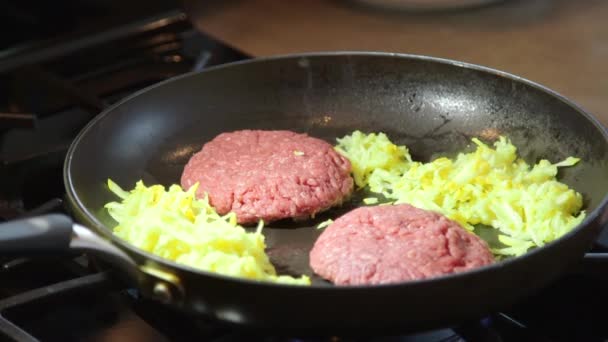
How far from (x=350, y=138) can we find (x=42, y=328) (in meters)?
0.61

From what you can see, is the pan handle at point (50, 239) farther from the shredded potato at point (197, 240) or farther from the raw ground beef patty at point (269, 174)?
the raw ground beef patty at point (269, 174)

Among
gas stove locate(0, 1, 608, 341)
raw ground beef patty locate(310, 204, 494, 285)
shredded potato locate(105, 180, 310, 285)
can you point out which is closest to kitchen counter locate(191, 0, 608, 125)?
gas stove locate(0, 1, 608, 341)

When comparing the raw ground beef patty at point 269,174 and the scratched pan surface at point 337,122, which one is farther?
the raw ground beef patty at point 269,174

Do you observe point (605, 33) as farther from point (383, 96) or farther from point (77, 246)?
point (77, 246)

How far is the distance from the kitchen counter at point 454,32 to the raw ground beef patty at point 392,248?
66 centimetres

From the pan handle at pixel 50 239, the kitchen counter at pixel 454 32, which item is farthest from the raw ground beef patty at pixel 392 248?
the kitchen counter at pixel 454 32

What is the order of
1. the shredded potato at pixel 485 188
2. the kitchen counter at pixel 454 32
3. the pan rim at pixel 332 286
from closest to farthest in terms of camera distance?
the pan rim at pixel 332 286 → the shredded potato at pixel 485 188 → the kitchen counter at pixel 454 32

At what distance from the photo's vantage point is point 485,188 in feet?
4.22

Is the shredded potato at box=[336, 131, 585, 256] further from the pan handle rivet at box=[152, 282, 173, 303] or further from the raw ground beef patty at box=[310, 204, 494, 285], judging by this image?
the pan handle rivet at box=[152, 282, 173, 303]

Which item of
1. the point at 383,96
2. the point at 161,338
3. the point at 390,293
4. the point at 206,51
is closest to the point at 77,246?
the point at 161,338

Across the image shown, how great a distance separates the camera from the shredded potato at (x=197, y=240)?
40.4 inches

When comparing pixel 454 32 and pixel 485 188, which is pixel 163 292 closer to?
pixel 485 188

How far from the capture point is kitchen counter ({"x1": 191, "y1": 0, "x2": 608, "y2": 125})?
5.86ft

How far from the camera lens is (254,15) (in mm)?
2121
